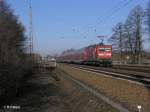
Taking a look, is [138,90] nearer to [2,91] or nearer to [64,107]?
[64,107]

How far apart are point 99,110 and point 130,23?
227ft

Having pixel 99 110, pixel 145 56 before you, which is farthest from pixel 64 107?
pixel 145 56

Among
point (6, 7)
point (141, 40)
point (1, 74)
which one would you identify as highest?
point (6, 7)

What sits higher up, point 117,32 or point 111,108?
point 117,32

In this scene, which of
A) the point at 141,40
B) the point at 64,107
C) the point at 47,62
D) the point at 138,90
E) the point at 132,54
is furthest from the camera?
the point at 132,54

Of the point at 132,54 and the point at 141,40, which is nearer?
the point at 141,40

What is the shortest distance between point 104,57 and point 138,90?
4106 cm

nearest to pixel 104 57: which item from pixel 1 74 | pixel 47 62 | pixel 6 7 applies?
pixel 47 62

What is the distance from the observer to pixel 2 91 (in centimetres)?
1866

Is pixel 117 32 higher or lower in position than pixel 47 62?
higher

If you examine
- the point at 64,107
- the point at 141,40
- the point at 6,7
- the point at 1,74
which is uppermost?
the point at 6,7

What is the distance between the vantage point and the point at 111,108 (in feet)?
45.4

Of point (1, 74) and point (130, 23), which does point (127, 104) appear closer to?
point (1, 74)

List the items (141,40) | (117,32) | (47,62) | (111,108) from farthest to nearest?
1. (117,32)
2. (141,40)
3. (47,62)
4. (111,108)
